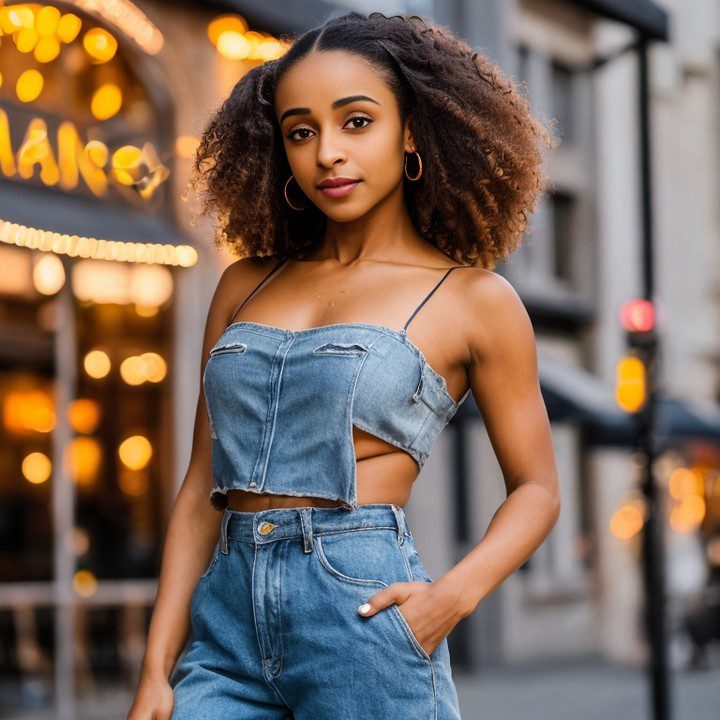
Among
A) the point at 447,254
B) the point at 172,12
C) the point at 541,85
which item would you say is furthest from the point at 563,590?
the point at 447,254

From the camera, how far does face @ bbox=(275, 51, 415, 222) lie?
2570 millimetres

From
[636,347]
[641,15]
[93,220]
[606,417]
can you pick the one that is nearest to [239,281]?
[93,220]

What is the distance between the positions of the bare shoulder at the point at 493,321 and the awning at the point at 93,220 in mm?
5771

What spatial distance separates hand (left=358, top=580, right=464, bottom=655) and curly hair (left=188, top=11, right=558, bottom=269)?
77 centimetres

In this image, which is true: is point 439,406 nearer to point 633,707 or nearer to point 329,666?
point 329,666

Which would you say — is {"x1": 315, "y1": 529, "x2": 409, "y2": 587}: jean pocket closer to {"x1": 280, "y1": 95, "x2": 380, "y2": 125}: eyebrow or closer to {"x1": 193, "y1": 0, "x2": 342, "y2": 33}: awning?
{"x1": 280, "y1": 95, "x2": 380, "y2": 125}: eyebrow

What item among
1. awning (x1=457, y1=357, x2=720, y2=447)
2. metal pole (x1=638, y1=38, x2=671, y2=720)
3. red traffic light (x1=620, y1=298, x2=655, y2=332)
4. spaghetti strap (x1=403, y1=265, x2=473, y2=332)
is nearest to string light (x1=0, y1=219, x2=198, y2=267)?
red traffic light (x1=620, y1=298, x2=655, y2=332)

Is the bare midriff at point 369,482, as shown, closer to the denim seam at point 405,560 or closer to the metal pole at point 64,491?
the denim seam at point 405,560

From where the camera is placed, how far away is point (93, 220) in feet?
28.3

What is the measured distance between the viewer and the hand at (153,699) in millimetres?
2473

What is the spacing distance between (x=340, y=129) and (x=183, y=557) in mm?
880

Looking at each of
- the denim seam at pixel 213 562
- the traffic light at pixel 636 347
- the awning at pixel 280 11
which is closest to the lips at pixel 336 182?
the denim seam at pixel 213 562

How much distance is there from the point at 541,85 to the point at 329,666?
16.0 meters

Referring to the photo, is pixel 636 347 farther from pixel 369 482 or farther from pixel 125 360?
pixel 369 482
